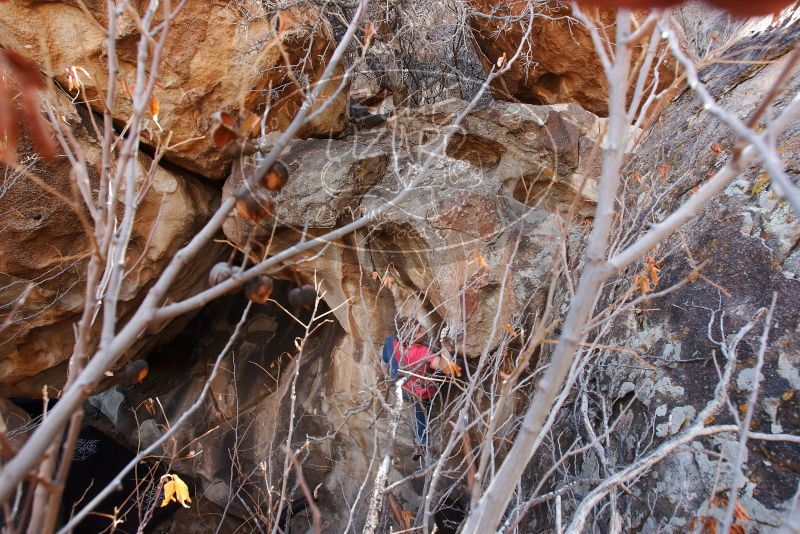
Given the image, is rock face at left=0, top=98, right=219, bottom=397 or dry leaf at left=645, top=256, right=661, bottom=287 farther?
rock face at left=0, top=98, right=219, bottom=397

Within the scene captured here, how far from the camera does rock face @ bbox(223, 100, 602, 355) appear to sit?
11.1ft

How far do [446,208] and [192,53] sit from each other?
198cm

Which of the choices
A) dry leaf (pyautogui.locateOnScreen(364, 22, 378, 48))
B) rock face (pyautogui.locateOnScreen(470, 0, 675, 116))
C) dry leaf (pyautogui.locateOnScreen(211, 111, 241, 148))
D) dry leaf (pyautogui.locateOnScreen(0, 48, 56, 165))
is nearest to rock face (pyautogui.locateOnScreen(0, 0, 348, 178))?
dry leaf (pyautogui.locateOnScreen(0, 48, 56, 165))

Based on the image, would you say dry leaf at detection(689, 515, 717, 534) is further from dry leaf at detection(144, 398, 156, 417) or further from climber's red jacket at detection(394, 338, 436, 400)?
dry leaf at detection(144, 398, 156, 417)

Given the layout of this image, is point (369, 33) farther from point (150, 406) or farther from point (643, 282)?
point (150, 406)

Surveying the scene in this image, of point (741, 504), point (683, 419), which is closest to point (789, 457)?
point (741, 504)

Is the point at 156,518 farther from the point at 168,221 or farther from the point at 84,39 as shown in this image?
the point at 84,39

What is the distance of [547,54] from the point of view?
4.11 metres

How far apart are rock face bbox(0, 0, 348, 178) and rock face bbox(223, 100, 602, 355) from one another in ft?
1.71

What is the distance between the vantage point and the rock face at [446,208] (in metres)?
3.38

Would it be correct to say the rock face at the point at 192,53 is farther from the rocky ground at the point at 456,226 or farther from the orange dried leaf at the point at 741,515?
the orange dried leaf at the point at 741,515

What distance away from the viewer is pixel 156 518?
17.5ft

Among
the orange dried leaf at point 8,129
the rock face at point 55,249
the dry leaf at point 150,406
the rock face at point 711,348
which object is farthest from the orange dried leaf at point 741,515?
the dry leaf at point 150,406

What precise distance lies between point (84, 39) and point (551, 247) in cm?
334
